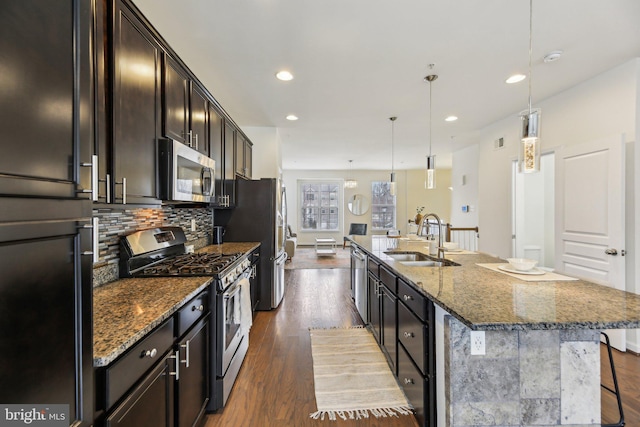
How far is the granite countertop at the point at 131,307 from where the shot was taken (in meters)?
0.97

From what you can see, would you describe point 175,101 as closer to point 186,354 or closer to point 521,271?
point 186,354

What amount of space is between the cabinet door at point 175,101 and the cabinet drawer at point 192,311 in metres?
1.07

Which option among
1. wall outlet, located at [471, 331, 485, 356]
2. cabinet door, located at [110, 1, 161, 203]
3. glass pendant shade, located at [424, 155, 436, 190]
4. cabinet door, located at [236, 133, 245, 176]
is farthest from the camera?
cabinet door, located at [236, 133, 245, 176]

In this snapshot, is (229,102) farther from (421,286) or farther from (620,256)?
(620,256)

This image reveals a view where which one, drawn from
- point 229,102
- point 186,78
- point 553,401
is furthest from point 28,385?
point 229,102

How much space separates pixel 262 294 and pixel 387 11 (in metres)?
3.35

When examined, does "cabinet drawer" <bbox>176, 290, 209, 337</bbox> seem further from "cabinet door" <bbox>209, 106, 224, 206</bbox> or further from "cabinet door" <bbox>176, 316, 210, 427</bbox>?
"cabinet door" <bbox>209, 106, 224, 206</bbox>

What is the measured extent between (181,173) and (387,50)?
198cm

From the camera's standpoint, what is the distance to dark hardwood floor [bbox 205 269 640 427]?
185 centimetres

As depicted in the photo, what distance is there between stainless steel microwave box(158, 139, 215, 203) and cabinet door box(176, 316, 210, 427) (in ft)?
2.79

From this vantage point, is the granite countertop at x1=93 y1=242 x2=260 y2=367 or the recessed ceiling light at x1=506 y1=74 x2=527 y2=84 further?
the recessed ceiling light at x1=506 y1=74 x2=527 y2=84

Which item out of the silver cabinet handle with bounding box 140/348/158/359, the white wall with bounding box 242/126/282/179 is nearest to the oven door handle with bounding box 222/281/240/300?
the silver cabinet handle with bounding box 140/348/158/359

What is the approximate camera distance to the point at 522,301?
1.35 metres

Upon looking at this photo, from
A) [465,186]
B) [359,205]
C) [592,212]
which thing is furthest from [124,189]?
[359,205]
